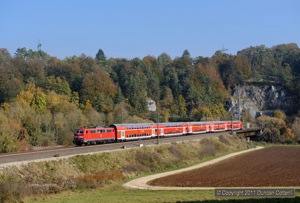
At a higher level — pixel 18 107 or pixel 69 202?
pixel 18 107

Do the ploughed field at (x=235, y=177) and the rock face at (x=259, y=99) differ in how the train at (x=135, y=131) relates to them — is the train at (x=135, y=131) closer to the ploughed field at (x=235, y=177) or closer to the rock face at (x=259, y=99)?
the ploughed field at (x=235, y=177)

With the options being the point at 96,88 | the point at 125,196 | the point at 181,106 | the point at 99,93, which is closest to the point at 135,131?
the point at 125,196

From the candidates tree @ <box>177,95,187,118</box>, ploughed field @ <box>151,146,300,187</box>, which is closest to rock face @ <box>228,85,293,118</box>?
tree @ <box>177,95,187,118</box>

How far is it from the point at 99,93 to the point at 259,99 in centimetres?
7316

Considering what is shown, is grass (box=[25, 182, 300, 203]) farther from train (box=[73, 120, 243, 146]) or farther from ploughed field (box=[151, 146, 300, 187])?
train (box=[73, 120, 243, 146])

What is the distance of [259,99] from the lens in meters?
182

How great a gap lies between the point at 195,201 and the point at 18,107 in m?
71.8

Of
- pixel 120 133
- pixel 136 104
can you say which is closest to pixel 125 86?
pixel 136 104

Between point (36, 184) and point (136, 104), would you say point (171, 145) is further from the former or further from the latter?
point (136, 104)

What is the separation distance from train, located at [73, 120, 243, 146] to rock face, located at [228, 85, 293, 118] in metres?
58.0

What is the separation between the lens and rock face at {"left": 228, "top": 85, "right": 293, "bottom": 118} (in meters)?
171

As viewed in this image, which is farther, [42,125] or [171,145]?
[42,125]

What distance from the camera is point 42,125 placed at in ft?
302

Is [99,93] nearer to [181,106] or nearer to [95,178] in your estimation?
[181,106]
